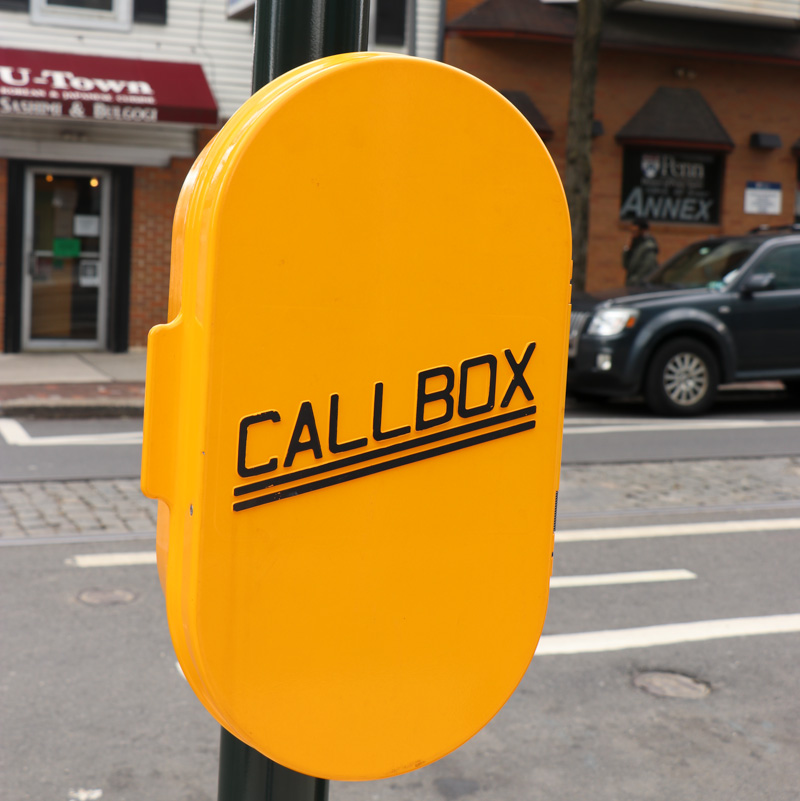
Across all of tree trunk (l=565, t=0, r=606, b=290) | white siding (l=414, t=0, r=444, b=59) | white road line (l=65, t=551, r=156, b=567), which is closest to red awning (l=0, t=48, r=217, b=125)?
white siding (l=414, t=0, r=444, b=59)

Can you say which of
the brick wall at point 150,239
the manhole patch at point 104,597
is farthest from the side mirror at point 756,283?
the manhole patch at point 104,597

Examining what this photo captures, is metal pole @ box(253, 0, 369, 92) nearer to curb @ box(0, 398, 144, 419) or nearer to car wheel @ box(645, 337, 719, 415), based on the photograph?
curb @ box(0, 398, 144, 419)

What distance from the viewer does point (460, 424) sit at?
158cm

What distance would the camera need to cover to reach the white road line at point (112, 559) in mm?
5801

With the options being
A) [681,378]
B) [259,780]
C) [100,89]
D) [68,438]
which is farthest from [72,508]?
[100,89]

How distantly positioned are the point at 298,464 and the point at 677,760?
2.74 m

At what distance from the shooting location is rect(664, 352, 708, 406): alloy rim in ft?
38.3

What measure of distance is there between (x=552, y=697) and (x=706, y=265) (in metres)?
9.09

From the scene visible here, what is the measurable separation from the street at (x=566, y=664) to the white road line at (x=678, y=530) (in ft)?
0.06

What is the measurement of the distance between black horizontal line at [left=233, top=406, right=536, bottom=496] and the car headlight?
33.4ft

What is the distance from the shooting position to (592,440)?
10.1 metres

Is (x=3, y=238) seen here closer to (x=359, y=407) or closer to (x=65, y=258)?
(x=65, y=258)

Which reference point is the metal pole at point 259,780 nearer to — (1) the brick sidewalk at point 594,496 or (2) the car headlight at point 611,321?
(1) the brick sidewalk at point 594,496

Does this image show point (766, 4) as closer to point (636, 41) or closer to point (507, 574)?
point (636, 41)
